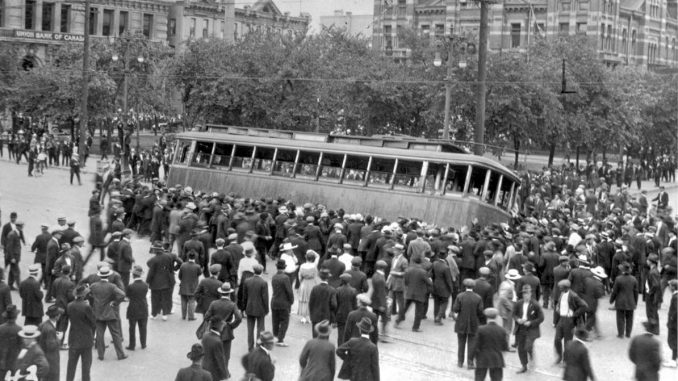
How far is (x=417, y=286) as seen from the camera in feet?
59.2

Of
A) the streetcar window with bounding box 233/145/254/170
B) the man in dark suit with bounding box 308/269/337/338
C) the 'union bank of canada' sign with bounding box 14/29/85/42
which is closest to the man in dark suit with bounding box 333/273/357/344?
the man in dark suit with bounding box 308/269/337/338

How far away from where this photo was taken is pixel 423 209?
2767 cm

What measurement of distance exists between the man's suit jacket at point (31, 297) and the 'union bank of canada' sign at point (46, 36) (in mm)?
59259

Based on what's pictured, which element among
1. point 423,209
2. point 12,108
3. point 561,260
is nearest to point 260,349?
point 561,260

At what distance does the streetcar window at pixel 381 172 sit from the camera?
94.6 feet

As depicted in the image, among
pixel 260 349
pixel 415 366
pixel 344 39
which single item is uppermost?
pixel 344 39

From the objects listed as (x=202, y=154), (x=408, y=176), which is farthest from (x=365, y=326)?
(x=202, y=154)

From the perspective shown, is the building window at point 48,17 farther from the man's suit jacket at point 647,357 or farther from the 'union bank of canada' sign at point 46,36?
the man's suit jacket at point 647,357

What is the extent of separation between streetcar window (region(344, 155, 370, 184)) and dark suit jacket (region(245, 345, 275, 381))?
58.5ft

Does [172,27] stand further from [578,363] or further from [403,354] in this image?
[578,363]

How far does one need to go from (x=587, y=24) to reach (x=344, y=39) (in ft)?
77.7

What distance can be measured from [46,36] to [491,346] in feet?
215

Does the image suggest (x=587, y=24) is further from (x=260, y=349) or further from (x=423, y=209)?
(x=260, y=349)

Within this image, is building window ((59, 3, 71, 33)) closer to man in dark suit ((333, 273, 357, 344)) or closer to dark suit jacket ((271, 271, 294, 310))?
dark suit jacket ((271, 271, 294, 310))
